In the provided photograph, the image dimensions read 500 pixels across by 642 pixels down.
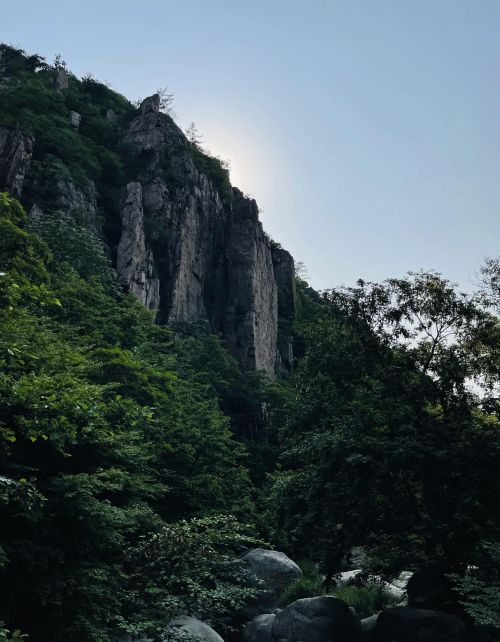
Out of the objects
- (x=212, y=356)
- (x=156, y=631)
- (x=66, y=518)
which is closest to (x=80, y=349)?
(x=66, y=518)

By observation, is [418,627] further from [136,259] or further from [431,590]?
[136,259]

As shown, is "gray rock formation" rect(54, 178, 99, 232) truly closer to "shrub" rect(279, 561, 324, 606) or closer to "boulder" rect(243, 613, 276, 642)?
"shrub" rect(279, 561, 324, 606)

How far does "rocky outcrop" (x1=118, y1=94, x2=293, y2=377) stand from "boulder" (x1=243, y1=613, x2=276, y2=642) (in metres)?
25.2

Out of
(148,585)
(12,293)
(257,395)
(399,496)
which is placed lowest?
(148,585)

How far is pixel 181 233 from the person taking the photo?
45.1 meters

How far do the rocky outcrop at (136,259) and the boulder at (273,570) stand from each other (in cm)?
2203

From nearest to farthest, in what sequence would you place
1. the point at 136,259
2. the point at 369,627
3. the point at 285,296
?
the point at 369,627 < the point at 136,259 < the point at 285,296

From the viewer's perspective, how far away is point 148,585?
352 inches

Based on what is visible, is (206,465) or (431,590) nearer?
(431,590)

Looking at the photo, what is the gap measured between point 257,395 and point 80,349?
22.3 m

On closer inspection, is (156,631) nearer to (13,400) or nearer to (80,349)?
(13,400)

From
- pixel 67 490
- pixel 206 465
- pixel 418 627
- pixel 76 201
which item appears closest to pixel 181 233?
pixel 76 201

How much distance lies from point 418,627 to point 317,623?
2766 mm

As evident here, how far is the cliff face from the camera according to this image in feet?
126
